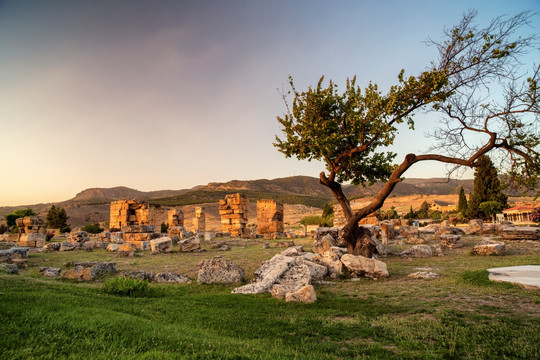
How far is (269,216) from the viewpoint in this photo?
23141 millimetres

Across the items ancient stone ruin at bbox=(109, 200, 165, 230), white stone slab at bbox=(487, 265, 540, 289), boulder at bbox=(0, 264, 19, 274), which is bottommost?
white stone slab at bbox=(487, 265, 540, 289)

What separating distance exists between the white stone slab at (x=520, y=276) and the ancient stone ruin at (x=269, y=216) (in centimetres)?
1654

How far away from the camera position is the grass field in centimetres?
305

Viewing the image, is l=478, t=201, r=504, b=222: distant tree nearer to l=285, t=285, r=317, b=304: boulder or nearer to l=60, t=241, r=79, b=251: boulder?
l=285, t=285, r=317, b=304: boulder

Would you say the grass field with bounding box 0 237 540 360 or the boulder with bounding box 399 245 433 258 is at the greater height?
the grass field with bounding box 0 237 540 360

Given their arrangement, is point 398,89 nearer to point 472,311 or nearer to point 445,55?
point 445,55

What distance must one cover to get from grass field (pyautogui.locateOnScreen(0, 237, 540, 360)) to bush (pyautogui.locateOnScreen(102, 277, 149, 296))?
0.61 feet

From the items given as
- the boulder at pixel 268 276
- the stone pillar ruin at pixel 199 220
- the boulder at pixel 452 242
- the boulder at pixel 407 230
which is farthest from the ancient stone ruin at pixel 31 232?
the boulder at pixel 452 242

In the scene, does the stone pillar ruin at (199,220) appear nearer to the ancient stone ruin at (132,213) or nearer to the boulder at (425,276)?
the ancient stone ruin at (132,213)

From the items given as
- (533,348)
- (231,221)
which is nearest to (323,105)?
(533,348)

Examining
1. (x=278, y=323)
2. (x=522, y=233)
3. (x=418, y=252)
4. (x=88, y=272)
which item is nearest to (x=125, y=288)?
(x=88, y=272)

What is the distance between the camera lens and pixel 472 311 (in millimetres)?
4750

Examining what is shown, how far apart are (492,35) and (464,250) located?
820 cm

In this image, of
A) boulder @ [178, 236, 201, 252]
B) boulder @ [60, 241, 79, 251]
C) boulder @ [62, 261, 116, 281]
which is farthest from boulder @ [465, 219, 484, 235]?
boulder @ [60, 241, 79, 251]
